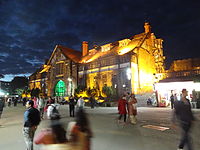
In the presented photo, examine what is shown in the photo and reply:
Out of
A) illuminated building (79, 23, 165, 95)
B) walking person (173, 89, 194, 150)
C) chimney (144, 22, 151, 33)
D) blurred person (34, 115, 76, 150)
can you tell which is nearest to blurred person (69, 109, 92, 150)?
blurred person (34, 115, 76, 150)

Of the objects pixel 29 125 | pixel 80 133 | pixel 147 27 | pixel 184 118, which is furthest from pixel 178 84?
pixel 147 27

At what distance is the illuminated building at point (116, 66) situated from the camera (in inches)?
1257

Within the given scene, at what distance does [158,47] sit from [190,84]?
65.1 ft

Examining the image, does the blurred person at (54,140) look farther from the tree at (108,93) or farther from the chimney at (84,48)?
the chimney at (84,48)

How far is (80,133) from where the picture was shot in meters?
3.17

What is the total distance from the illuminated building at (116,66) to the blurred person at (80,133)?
23883 millimetres

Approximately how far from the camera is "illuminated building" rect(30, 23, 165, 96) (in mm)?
31922

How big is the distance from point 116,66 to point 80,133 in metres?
30.8

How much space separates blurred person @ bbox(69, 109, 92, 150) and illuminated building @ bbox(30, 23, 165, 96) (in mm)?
23883

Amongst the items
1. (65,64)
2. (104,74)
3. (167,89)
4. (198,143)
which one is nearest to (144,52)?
(104,74)

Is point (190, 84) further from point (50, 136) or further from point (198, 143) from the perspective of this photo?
point (50, 136)

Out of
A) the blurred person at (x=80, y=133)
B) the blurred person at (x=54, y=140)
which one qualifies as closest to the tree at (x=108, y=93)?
the blurred person at (x=80, y=133)

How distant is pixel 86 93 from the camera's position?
3244 cm

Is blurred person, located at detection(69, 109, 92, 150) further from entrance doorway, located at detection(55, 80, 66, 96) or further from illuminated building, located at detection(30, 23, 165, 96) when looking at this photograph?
entrance doorway, located at detection(55, 80, 66, 96)
